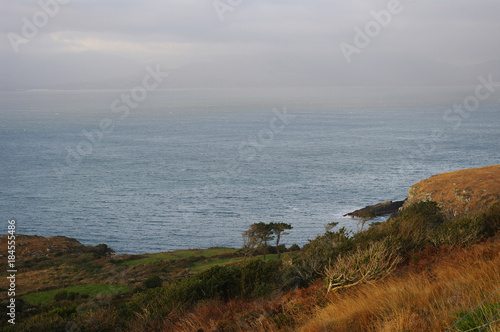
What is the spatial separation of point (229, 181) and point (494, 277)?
72.1 m

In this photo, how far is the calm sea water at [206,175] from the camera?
188 feet

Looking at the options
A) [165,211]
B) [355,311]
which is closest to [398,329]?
[355,311]

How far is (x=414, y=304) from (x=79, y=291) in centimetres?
2568

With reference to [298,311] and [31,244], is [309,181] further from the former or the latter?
[298,311]

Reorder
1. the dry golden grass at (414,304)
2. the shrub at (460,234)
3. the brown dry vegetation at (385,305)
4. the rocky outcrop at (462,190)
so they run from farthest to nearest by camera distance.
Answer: the rocky outcrop at (462,190) < the shrub at (460,234) < the brown dry vegetation at (385,305) < the dry golden grass at (414,304)

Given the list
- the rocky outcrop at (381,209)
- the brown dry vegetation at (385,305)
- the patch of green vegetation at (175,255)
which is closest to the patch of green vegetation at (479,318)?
the brown dry vegetation at (385,305)

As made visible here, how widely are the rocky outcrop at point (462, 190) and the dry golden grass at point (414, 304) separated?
35.9m

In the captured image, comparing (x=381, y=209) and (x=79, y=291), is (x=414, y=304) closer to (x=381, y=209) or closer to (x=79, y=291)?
(x=79, y=291)

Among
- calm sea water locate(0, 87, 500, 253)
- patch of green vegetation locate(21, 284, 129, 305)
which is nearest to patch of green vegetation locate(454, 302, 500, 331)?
patch of green vegetation locate(21, 284, 129, 305)

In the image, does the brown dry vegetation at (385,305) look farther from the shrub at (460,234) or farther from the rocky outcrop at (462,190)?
the rocky outcrop at (462,190)

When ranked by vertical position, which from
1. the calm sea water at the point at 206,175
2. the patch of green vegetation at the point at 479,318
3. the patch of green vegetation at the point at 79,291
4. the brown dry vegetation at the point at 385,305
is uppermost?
the calm sea water at the point at 206,175

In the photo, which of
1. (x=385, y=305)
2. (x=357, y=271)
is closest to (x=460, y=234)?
(x=357, y=271)

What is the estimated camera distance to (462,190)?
44.2 m

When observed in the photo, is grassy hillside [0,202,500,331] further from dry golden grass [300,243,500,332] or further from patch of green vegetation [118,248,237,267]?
patch of green vegetation [118,248,237,267]
